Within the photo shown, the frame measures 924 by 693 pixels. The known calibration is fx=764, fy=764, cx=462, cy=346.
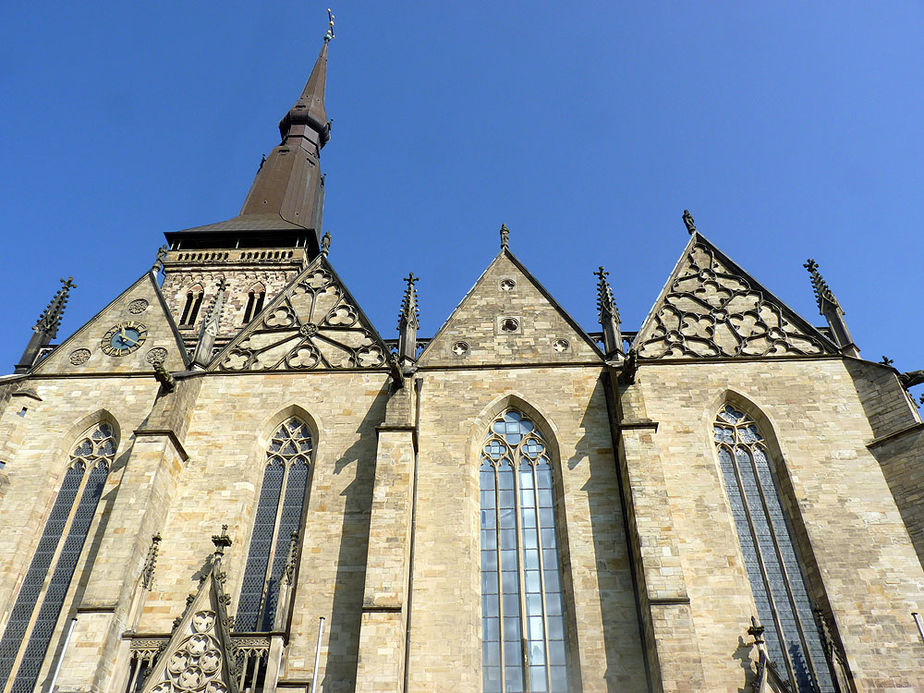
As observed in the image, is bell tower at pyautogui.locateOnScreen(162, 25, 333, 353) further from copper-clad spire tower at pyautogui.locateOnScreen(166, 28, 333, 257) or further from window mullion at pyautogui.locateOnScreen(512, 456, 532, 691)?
window mullion at pyautogui.locateOnScreen(512, 456, 532, 691)

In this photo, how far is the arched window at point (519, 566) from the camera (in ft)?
43.9

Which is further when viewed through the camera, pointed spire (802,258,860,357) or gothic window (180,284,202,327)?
gothic window (180,284,202,327)

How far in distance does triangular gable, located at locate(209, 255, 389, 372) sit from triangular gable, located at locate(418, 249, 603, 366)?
165 cm

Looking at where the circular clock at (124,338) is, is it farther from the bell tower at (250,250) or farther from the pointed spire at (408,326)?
the pointed spire at (408,326)

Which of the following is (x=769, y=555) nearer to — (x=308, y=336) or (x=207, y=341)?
(x=308, y=336)

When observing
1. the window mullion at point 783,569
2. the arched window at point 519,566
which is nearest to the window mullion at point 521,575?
the arched window at point 519,566

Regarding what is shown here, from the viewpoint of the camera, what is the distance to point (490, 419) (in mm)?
16703

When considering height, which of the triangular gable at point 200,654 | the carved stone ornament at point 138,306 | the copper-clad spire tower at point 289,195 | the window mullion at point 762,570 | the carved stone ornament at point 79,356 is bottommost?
the triangular gable at point 200,654

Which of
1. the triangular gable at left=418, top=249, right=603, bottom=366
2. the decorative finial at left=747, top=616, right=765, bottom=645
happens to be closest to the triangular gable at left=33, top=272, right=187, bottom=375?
the triangular gable at left=418, top=249, right=603, bottom=366

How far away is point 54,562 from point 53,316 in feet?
24.0

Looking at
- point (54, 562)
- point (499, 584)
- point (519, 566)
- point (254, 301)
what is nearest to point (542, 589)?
point (519, 566)

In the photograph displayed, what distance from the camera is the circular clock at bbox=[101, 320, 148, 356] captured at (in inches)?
738

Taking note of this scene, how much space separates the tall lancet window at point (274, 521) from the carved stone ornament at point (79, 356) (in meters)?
5.57

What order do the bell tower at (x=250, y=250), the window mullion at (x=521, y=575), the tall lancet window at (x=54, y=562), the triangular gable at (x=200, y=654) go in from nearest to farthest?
the triangular gable at (x=200, y=654), the window mullion at (x=521, y=575), the tall lancet window at (x=54, y=562), the bell tower at (x=250, y=250)
